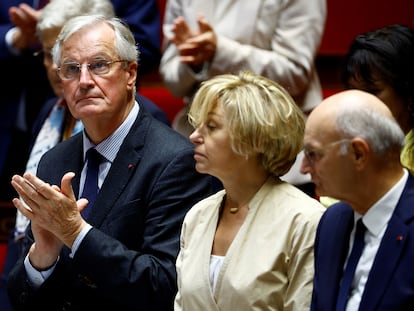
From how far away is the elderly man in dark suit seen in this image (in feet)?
8.39

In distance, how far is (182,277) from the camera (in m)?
2.49

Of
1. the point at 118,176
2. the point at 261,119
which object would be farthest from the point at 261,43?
the point at 261,119

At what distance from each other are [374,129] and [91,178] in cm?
96

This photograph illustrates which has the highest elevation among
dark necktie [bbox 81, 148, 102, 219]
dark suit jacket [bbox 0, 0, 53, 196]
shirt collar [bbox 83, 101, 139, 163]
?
shirt collar [bbox 83, 101, 139, 163]

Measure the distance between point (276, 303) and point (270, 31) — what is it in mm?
1231

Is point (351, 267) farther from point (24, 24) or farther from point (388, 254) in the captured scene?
point (24, 24)

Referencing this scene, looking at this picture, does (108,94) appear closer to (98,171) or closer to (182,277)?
(98,171)

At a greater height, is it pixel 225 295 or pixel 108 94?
pixel 108 94

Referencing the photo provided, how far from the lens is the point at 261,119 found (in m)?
2.41

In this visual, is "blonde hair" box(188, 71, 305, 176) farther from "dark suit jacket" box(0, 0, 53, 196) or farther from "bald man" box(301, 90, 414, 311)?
"dark suit jacket" box(0, 0, 53, 196)

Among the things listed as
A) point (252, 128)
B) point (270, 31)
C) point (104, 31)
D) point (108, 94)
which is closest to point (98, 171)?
point (108, 94)

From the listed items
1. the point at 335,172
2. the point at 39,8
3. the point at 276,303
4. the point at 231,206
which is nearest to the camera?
the point at 335,172

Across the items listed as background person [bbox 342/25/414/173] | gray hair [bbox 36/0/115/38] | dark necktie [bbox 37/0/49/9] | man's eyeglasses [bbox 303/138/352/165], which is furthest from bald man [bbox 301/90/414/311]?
dark necktie [bbox 37/0/49/9]

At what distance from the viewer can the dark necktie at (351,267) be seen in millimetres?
2137
